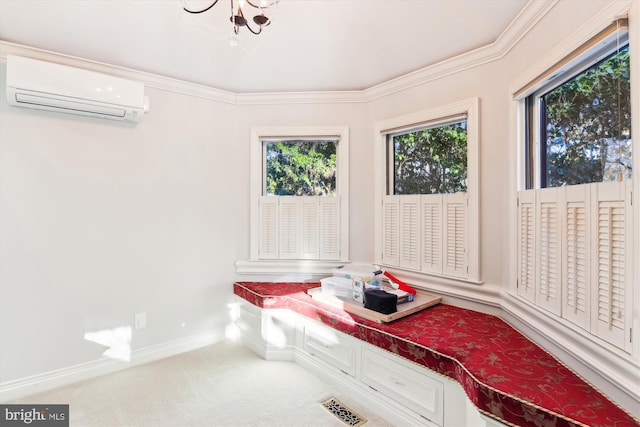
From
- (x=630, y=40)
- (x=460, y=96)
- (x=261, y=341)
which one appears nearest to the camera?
(x=630, y=40)

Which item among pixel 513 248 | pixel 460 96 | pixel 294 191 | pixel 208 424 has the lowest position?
pixel 208 424

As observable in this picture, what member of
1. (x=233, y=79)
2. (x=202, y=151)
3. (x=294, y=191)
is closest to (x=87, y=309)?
(x=202, y=151)

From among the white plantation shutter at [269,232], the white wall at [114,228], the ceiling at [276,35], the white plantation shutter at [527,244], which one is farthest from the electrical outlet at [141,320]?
the white plantation shutter at [527,244]

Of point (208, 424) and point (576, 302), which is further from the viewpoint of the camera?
point (208, 424)

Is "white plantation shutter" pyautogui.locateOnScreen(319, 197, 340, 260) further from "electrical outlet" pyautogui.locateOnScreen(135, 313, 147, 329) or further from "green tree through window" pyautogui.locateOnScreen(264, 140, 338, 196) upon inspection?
"electrical outlet" pyautogui.locateOnScreen(135, 313, 147, 329)

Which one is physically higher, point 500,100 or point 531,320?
point 500,100

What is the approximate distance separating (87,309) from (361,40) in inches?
108

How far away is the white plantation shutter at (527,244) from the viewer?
170 centimetres

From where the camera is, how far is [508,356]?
60.9 inches

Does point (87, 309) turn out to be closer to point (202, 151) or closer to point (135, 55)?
point (202, 151)

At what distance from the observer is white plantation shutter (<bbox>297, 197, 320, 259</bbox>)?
2963 millimetres

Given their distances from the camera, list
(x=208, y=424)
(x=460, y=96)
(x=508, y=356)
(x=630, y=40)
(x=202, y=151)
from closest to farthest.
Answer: (x=630, y=40), (x=508, y=356), (x=208, y=424), (x=460, y=96), (x=202, y=151)

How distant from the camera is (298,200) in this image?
9.81ft

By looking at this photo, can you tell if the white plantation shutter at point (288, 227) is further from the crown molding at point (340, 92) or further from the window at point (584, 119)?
the window at point (584, 119)
